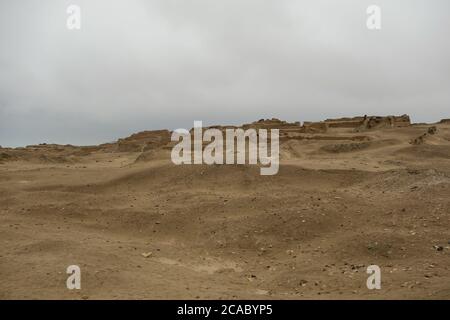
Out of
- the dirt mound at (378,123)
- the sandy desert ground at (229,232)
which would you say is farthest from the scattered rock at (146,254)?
the dirt mound at (378,123)

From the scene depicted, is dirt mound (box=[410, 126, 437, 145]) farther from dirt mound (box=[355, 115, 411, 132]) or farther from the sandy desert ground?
the sandy desert ground

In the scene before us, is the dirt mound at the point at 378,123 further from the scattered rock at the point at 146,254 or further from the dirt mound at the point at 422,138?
the scattered rock at the point at 146,254

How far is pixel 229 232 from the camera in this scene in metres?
9.15

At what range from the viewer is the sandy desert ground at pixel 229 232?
6109 mm

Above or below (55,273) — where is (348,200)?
above

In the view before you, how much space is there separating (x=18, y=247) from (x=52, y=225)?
217cm

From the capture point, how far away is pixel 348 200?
33.9 ft

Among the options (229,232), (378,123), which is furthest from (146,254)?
(378,123)

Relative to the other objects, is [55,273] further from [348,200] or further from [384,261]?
[348,200]

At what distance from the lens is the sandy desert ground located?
6.11 m
